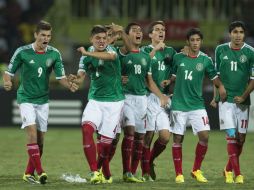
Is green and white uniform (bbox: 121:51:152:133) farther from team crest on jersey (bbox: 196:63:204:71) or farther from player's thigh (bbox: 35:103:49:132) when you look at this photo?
player's thigh (bbox: 35:103:49:132)

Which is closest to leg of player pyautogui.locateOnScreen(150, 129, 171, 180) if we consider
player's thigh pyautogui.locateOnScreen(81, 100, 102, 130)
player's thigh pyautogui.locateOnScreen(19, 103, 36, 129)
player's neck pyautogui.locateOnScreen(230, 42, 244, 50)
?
player's thigh pyautogui.locateOnScreen(81, 100, 102, 130)

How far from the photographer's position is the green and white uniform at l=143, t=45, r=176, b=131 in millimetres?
12445

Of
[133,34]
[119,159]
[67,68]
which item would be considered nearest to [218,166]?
[119,159]

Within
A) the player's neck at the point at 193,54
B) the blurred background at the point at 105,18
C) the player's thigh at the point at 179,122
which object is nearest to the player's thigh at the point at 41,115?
the player's thigh at the point at 179,122

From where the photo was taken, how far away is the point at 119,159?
15656mm

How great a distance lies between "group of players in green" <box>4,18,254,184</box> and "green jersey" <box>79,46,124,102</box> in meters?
0.01

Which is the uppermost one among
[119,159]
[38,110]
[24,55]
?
[24,55]

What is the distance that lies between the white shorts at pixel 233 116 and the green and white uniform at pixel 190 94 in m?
0.28

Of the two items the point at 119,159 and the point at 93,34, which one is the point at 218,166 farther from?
the point at 93,34

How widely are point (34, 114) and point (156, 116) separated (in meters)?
1.70

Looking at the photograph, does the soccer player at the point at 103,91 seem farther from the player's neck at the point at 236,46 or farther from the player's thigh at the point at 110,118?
the player's neck at the point at 236,46

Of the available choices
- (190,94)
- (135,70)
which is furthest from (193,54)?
(135,70)

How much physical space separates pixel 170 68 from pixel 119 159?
3.50 meters

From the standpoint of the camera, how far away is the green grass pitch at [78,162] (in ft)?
37.9
